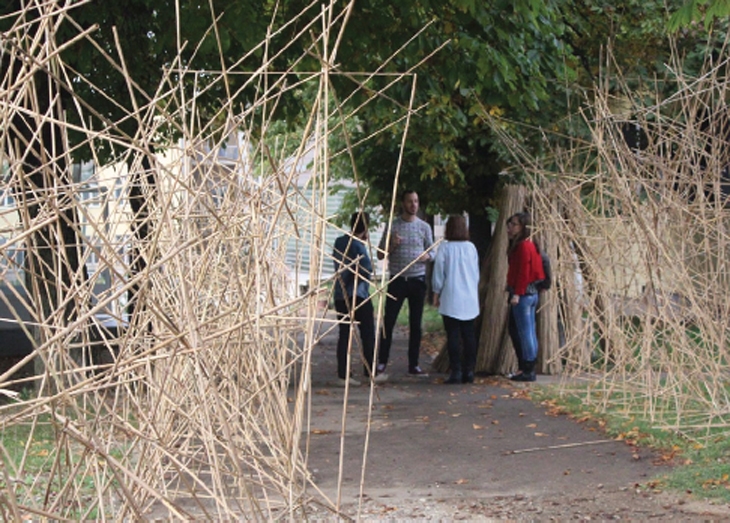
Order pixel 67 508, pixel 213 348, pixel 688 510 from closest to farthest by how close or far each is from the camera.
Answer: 1. pixel 67 508
2. pixel 213 348
3. pixel 688 510

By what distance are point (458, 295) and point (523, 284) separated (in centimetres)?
61

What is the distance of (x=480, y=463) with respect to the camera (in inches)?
259

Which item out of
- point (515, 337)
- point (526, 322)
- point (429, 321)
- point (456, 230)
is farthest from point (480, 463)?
point (429, 321)

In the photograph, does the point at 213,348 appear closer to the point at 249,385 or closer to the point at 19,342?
the point at 249,385

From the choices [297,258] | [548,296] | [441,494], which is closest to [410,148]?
[548,296]

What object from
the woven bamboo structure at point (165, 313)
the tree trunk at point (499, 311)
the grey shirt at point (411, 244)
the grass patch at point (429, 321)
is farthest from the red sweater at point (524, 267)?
the woven bamboo structure at point (165, 313)

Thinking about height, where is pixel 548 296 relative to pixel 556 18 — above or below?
below

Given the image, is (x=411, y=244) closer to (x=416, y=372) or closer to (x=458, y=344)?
(x=458, y=344)

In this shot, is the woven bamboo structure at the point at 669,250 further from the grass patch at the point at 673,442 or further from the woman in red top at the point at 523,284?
the woman in red top at the point at 523,284

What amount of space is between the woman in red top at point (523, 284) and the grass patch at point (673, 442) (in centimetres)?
85

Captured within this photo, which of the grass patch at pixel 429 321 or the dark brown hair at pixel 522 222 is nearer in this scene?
the dark brown hair at pixel 522 222

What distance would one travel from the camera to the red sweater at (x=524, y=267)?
9.98m

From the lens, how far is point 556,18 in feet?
33.7

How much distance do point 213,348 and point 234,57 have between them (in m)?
6.64
